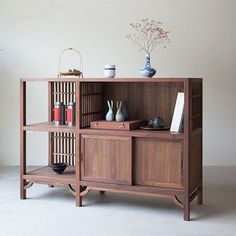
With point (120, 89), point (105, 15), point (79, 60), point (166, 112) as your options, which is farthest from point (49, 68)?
point (166, 112)

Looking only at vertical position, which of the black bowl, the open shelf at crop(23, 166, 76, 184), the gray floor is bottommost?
the gray floor

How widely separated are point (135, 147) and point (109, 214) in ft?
2.00

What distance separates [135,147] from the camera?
148 inches

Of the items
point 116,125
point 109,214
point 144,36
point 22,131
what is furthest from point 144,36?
Answer: point 109,214

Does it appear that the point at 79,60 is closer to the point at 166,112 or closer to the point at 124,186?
the point at 166,112

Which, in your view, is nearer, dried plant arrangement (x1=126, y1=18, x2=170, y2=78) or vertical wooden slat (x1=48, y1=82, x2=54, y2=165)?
vertical wooden slat (x1=48, y1=82, x2=54, y2=165)

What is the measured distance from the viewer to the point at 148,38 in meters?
5.66

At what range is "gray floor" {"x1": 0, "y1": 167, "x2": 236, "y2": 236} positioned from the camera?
3.30 m

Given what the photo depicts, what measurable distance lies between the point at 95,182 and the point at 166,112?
3.04 ft

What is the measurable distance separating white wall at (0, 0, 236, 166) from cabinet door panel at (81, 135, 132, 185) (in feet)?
6.59

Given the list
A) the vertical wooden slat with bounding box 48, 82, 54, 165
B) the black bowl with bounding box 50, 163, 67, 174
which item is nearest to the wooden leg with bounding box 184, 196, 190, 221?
the black bowl with bounding box 50, 163, 67, 174

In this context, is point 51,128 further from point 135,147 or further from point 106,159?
point 135,147

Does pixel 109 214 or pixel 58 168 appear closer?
pixel 109 214

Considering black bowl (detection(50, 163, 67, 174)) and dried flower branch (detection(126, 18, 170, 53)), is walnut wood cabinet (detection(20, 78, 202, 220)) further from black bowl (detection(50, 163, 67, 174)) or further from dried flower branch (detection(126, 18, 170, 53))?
dried flower branch (detection(126, 18, 170, 53))
